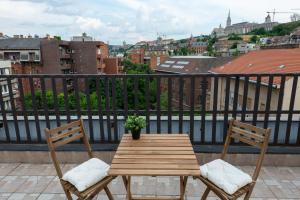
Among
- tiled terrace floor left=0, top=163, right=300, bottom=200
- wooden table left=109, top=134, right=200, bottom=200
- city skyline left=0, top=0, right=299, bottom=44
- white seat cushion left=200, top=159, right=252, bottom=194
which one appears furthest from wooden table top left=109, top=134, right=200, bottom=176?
city skyline left=0, top=0, right=299, bottom=44

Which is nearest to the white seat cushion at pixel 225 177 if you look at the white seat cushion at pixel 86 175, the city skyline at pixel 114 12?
the white seat cushion at pixel 86 175

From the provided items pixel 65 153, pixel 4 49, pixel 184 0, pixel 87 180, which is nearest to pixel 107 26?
pixel 184 0

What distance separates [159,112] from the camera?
3158 millimetres

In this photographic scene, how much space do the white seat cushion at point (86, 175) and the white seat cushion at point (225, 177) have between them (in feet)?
3.30

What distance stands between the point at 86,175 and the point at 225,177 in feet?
4.28

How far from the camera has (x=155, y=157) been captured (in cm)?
202

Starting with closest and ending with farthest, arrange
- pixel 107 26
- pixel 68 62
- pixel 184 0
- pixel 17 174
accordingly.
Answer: pixel 17 174 → pixel 184 0 → pixel 107 26 → pixel 68 62

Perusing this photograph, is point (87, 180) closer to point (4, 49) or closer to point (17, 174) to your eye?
point (17, 174)

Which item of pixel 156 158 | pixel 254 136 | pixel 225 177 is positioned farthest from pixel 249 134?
pixel 156 158

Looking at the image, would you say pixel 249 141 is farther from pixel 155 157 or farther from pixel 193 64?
pixel 193 64

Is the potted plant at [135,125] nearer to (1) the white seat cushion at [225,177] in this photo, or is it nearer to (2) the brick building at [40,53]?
(1) the white seat cushion at [225,177]

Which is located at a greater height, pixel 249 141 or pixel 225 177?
pixel 249 141

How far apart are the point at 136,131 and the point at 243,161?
1.83m

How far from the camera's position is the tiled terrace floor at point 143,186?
2555mm
